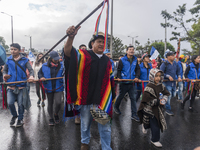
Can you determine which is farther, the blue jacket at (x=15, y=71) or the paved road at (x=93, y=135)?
the blue jacket at (x=15, y=71)

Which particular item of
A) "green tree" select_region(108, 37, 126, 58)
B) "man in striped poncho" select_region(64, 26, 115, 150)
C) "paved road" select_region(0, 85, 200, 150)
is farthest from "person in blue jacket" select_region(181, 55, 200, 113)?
"green tree" select_region(108, 37, 126, 58)

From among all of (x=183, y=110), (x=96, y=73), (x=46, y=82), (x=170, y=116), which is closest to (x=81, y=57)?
(x=96, y=73)

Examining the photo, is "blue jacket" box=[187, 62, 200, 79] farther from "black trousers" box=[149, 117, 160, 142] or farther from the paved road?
"black trousers" box=[149, 117, 160, 142]

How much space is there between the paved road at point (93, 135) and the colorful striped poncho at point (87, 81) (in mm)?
1109

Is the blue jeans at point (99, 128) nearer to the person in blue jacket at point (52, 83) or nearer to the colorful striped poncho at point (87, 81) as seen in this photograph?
the colorful striped poncho at point (87, 81)

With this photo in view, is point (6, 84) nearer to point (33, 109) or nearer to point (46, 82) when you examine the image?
point (46, 82)

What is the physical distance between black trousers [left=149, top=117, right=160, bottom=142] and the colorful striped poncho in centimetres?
114

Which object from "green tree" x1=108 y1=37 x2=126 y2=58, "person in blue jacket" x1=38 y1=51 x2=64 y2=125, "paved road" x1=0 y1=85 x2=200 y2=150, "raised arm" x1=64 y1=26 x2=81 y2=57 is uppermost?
"green tree" x1=108 y1=37 x2=126 y2=58

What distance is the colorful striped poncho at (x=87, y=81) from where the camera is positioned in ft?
7.67

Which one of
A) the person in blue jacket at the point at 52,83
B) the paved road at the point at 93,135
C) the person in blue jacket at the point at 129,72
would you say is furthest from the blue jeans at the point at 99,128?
the person in blue jacket at the point at 129,72

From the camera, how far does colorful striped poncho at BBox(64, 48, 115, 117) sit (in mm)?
2338

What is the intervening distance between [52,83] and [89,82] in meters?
2.02

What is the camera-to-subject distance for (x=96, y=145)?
10.0 ft

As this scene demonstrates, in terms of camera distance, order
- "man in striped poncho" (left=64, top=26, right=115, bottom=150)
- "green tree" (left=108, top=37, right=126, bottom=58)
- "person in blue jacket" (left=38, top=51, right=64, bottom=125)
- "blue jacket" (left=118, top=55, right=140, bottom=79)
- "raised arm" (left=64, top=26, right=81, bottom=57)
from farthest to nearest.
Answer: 1. "green tree" (left=108, top=37, right=126, bottom=58)
2. "blue jacket" (left=118, top=55, right=140, bottom=79)
3. "person in blue jacket" (left=38, top=51, right=64, bottom=125)
4. "man in striped poncho" (left=64, top=26, right=115, bottom=150)
5. "raised arm" (left=64, top=26, right=81, bottom=57)
